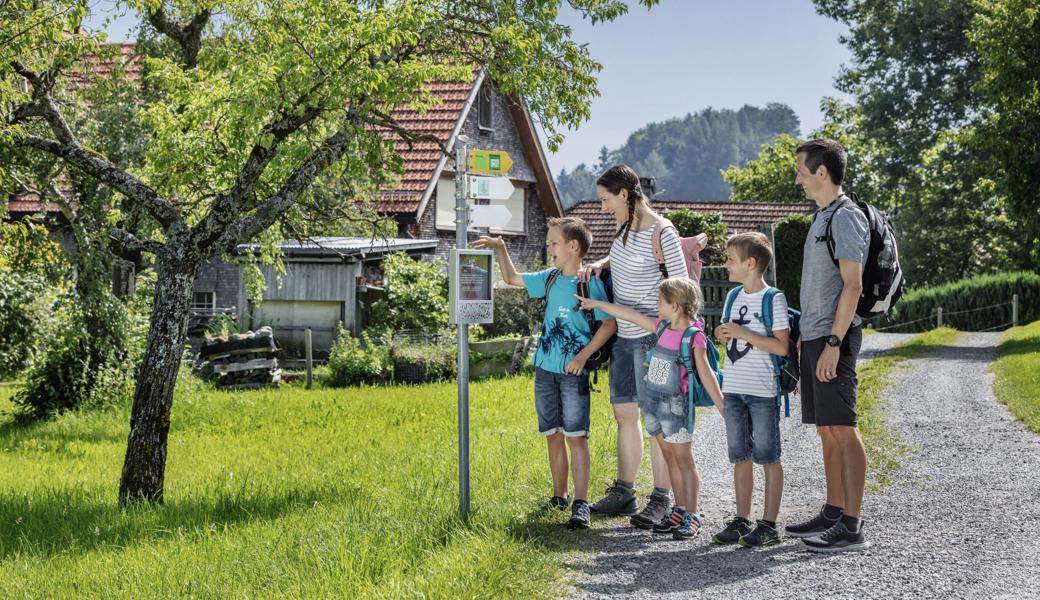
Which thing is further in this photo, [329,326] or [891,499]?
[329,326]

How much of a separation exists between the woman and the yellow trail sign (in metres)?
0.61

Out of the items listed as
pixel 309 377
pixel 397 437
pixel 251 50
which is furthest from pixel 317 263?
pixel 251 50

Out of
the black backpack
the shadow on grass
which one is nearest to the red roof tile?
the shadow on grass

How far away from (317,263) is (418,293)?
2.41 m

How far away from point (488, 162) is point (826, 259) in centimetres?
210

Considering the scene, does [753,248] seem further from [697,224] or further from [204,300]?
[697,224]

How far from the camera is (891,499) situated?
7004mm

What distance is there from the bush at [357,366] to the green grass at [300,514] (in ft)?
15.0

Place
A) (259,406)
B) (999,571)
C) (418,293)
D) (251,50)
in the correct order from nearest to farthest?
(999,571), (251,50), (259,406), (418,293)

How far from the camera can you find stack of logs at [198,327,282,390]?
18.2 metres

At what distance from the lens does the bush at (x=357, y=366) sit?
17.7m

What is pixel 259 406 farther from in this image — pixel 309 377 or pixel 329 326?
pixel 329 326

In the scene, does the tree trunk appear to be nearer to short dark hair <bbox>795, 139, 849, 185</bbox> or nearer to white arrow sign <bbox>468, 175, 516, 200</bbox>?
white arrow sign <bbox>468, 175, 516, 200</bbox>

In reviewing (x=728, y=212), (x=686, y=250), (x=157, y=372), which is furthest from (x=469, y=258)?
(x=728, y=212)
